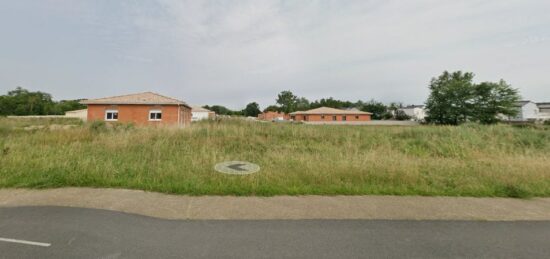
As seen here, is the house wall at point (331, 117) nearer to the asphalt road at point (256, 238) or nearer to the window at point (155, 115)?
the window at point (155, 115)

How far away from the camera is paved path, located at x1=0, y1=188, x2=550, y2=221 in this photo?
367 centimetres

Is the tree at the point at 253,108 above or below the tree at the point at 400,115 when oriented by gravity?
above

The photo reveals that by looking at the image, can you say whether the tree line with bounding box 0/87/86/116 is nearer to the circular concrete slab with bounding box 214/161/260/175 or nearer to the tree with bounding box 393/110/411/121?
the circular concrete slab with bounding box 214/161/260/175

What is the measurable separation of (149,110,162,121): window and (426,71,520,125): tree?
5477 centimetres

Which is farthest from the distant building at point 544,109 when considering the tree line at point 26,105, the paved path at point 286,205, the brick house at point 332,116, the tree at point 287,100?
the tree line at point 26,105

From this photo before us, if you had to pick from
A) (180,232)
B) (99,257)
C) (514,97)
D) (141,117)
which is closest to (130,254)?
(99,257)

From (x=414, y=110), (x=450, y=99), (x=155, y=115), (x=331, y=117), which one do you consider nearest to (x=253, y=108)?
(x=331, y=117)

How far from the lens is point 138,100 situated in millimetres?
25531

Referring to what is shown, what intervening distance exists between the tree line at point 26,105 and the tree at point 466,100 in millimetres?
97088

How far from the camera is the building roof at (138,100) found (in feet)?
82.5

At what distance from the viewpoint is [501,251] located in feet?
8.76

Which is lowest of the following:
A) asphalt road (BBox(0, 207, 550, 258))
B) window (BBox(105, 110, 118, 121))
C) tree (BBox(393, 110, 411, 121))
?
asphalt road (BBox(0, 207, 550, 258))

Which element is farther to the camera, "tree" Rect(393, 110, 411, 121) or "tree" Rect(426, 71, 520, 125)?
"tree" Rect(393, 110, 411, 121)

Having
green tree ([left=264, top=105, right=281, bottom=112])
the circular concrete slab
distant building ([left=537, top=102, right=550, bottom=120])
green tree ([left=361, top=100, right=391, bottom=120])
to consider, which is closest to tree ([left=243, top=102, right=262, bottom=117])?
green tree ([left=264, top=105, right=281, bottom=112])
